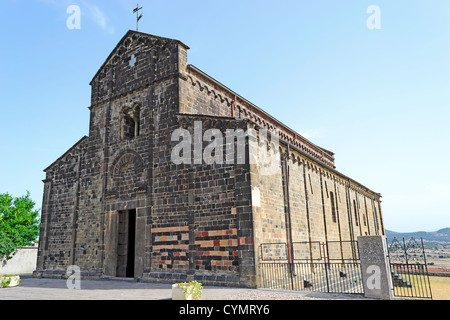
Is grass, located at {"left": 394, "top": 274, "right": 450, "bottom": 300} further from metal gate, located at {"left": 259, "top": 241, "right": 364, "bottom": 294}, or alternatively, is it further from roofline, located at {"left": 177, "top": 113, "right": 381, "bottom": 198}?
roofline, located at {"left": 177, "top": 113, "right": 381, "bottom": 198}

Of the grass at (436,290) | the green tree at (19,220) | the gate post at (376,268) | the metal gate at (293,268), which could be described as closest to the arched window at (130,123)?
the metal gate at (293,268)

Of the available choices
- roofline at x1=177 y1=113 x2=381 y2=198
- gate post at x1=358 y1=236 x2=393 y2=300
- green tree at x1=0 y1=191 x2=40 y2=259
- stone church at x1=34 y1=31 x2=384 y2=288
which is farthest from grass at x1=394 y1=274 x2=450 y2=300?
green tree at x1=0 y1=191 x2=40 y2=259

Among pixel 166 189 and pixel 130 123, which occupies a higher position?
pixel 130 123

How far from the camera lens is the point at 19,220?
27641 millimetres

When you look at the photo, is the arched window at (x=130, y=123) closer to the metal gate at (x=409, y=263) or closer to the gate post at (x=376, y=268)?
the gate post at (x=376, y=268)

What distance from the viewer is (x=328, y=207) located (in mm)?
19375

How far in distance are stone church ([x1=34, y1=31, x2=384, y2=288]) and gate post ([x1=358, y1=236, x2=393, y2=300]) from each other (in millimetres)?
3447

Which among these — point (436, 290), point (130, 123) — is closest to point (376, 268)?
point (130, 123)

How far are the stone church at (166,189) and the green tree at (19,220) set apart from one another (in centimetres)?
1166

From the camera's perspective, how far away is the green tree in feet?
87.4

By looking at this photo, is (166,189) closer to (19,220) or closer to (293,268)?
(293,268)

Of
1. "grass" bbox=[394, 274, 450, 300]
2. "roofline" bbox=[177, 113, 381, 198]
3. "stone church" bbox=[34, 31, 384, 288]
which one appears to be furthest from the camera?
"grass" bbox=[394, 274, 450, 300]

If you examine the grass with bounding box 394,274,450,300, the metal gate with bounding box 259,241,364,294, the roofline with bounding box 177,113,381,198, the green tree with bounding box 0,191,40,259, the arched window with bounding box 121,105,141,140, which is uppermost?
the arched window with bounding box 121,105,141,140

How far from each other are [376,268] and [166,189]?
855 centimetres
